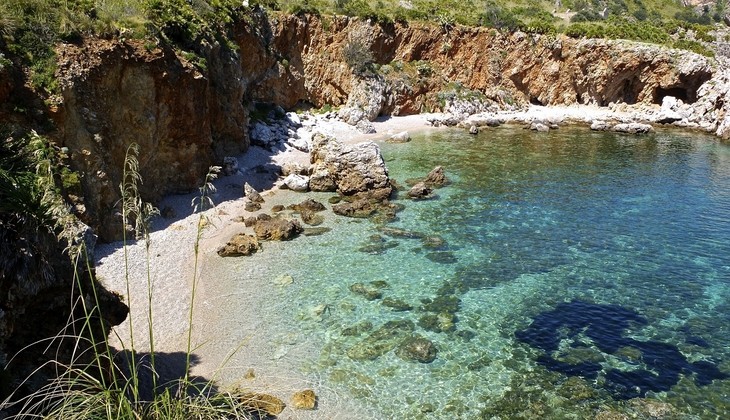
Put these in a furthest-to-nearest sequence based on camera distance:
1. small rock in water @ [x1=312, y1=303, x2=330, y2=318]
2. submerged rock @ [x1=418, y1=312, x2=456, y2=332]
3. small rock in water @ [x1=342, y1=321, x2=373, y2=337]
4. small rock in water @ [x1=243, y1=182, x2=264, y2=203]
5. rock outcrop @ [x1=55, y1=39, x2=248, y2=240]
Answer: small rock in water @ [x1=243, y1=182, x2=264, y2=203] → rock outcrop @ [x1=55, y1=39, x2=248, y2=240] → small rock in water @ [x1=312, y1=303, x2=330, y2=318] → submerged rock @ [x1=418, y1=312, x2=456, y2=332] → small rock in water @ [x1=342, y1=321, x2=373, y2=337]

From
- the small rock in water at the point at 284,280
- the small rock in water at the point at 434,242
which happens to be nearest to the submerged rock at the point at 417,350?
the small rock in water at the point at 284,280

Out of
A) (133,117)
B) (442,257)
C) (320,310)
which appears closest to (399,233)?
(442,257)

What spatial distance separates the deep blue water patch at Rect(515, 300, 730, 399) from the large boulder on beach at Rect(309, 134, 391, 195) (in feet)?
55.4

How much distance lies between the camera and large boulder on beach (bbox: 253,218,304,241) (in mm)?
26156

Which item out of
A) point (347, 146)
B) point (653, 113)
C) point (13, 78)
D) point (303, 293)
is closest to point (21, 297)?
point (303, 293)

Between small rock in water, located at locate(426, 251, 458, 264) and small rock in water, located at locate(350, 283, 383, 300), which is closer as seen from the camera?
small rock in water, located at locate(350, 283, 383, 300)

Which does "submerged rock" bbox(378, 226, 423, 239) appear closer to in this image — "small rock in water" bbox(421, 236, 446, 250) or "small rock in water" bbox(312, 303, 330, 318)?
"small rock in water" bbox(421, 236, 446, 250)

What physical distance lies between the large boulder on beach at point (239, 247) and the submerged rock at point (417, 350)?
10403 millimetres

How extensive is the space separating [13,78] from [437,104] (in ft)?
174

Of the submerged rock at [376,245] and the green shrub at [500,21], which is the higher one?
the green shrub at [500,21]

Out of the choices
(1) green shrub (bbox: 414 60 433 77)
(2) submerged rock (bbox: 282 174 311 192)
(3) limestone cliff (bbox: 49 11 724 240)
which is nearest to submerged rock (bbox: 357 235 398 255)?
(2) submerged rock (bbox: 282 174 311 192)

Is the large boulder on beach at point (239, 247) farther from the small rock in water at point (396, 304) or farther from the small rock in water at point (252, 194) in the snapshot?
the small rock in water at point (396, 304)

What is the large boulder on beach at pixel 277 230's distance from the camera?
26.2 m

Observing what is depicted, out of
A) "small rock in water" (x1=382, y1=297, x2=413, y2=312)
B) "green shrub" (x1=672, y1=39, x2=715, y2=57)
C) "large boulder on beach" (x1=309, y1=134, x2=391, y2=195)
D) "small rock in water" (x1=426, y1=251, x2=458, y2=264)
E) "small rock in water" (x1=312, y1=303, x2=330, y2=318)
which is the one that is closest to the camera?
"small rock in water" (x1=312, y1=303, x2=330, y2=318)
